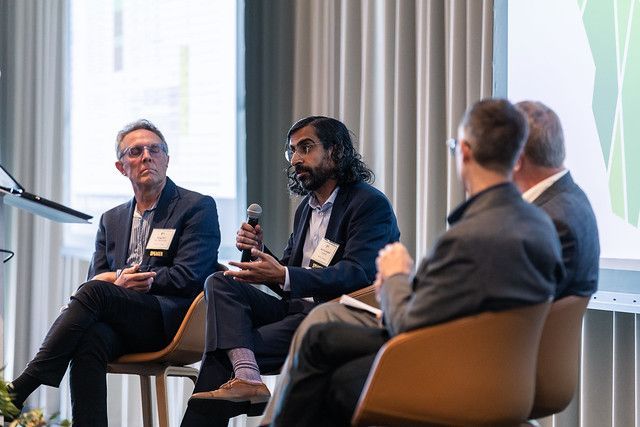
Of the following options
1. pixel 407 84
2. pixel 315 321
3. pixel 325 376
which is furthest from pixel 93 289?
pixel 407 84

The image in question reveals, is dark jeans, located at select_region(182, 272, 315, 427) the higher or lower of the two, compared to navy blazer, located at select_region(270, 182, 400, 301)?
lower

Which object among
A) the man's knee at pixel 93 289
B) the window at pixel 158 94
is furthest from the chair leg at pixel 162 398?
the window at pixel 158 94

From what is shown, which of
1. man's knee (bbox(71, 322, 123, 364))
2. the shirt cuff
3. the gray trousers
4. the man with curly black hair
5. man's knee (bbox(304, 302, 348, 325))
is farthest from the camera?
man's knee (bbox(71, 322, 123, 364))

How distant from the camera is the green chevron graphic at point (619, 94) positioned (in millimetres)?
3418

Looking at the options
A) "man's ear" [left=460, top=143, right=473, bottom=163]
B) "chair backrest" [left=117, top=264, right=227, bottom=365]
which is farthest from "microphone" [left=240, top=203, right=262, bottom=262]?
"man's ear" [left=460, top=143, right=473, bottom=163]

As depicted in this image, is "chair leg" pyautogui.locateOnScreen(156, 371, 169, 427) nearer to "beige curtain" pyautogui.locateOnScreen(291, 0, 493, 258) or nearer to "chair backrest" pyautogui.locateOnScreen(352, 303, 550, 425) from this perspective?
"beige curtain" pyautogui.locateOnScreen(291, 0, 493, 258)

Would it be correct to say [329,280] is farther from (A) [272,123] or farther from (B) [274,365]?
(A) [272,123]

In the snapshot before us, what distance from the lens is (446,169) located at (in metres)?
4.18

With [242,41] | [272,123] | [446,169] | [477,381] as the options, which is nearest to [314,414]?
[477,381]

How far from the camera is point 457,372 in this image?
7.44 feet

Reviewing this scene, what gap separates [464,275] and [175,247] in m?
2.01

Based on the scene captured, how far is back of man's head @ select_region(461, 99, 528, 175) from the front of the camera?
7.61 ft

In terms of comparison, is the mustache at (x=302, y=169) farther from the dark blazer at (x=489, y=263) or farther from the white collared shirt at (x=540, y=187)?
the dark blazer at (x=489, y=263)

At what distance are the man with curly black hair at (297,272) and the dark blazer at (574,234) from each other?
1007mm
